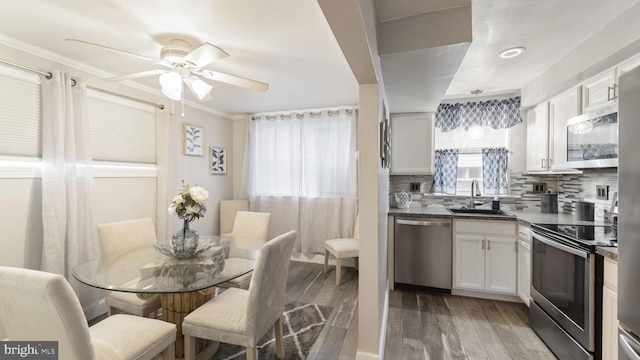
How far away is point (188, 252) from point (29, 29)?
1.89 metres

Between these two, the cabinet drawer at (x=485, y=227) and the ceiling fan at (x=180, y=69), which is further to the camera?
the cabinet drawer at (x=485, y=227)

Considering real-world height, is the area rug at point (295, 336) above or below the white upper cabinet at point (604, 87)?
below

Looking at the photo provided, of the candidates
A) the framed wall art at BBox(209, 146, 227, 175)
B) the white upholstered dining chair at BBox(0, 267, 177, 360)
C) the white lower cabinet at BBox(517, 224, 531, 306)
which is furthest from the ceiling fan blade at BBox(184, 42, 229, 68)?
the white lower cabinet at BBox(517, 224, 531, 306)

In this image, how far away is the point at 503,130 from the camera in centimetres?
330

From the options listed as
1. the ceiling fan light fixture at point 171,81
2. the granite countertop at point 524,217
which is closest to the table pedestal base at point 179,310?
the ceiling fan light fixture at point 171,81

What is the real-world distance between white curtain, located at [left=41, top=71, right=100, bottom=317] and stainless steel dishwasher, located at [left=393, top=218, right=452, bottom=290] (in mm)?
3055

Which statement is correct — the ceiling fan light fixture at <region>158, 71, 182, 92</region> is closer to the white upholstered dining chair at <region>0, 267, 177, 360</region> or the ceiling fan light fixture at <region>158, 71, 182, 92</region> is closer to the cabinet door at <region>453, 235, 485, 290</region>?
the white upholstered dining chair at <region>0, 267, 177, 360</region>

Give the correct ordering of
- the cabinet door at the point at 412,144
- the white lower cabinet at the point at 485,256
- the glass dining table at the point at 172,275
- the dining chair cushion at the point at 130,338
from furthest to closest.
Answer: the cabinet door at the point at 412,144
the white lower cabinet at the point at 485,256
the glass dining table at the point at 172,275
the dining chair cushion at the point at 130,338

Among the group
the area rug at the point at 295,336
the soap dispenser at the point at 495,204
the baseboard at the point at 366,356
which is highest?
the soap dispenser at the point at 495,204

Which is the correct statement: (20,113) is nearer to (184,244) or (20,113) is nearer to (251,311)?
(184,244)

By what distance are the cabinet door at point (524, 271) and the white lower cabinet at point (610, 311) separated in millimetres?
817

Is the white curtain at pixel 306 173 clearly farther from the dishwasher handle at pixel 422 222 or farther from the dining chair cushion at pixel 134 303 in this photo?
the dining chair cushion at pixel 134 303

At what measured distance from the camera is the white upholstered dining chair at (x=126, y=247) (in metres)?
1.83

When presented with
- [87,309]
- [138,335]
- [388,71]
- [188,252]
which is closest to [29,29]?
[188,252]
